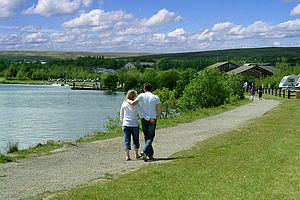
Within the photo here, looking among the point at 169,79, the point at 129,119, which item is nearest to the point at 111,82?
the point at 169,79

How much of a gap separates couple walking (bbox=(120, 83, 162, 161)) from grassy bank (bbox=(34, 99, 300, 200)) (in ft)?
2.62

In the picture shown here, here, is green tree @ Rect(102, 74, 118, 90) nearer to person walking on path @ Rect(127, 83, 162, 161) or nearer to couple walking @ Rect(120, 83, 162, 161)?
couple walking @ Rect(120, 83, 162, 161)

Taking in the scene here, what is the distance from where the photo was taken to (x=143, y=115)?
12648 millimetres

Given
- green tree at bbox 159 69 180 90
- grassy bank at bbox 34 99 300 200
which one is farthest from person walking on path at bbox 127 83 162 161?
green tree at bbox 159 69 180 90

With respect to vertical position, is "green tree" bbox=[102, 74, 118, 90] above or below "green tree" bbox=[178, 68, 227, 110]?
below

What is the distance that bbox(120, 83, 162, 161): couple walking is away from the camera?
1267cm

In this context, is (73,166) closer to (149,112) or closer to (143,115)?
(143,115)

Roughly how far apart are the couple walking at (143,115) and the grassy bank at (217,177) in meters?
0.80

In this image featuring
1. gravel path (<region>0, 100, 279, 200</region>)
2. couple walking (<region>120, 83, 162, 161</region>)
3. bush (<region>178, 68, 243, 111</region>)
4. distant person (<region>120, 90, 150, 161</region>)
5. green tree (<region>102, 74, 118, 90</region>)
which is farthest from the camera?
green tree (<region>102, 74, 118, 90</region>)

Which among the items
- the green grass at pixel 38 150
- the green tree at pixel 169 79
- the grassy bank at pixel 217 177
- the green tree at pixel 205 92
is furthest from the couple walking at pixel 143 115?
the green tree at pixel 169 79

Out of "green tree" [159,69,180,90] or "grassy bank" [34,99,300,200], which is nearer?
"grassy bank" [34,99,300,200]

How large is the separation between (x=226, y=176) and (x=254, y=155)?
2.82 meters

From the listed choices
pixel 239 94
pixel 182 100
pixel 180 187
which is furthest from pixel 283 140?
pixel 239 94

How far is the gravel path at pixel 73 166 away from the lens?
378 inches
